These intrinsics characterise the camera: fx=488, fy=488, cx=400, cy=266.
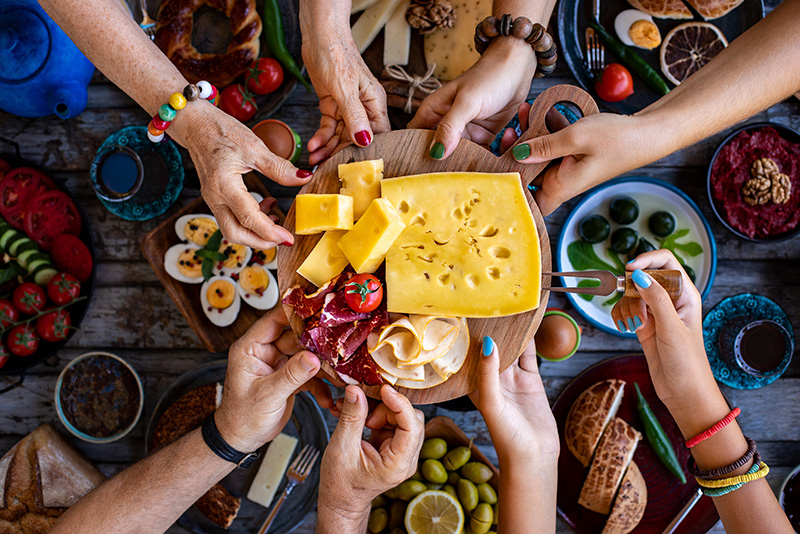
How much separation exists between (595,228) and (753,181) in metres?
0.82

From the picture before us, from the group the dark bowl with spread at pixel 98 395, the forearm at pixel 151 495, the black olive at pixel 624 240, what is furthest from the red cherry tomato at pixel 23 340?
the black olive at pixel 624 240

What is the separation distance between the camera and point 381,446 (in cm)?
204

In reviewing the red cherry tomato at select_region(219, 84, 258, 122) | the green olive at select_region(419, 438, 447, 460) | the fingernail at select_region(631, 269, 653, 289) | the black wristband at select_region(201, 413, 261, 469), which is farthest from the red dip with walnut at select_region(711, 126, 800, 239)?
the black wristband at select_region(201, 413, 261, 469)

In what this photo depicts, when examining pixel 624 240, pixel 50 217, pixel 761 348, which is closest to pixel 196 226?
pixel 50 217

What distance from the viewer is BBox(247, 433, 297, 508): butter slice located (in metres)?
2.58

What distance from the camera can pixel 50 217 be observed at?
2656 millimetres

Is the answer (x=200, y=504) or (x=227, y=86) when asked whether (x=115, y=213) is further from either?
(x=200, y=504)

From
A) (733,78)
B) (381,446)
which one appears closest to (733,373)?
(733,78)

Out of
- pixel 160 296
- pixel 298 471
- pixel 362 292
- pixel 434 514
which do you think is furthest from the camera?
pixel 160 296

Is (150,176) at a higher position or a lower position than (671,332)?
higher

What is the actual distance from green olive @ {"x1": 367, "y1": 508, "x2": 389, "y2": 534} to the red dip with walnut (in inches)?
90.1

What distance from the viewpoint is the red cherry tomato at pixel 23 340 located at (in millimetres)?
2590

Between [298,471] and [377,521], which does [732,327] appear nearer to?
[377,521]

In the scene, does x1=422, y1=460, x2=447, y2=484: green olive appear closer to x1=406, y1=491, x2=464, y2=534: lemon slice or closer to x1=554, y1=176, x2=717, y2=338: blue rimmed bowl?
x1=406, y1=491, x2=464, y2=534: lemon slice
